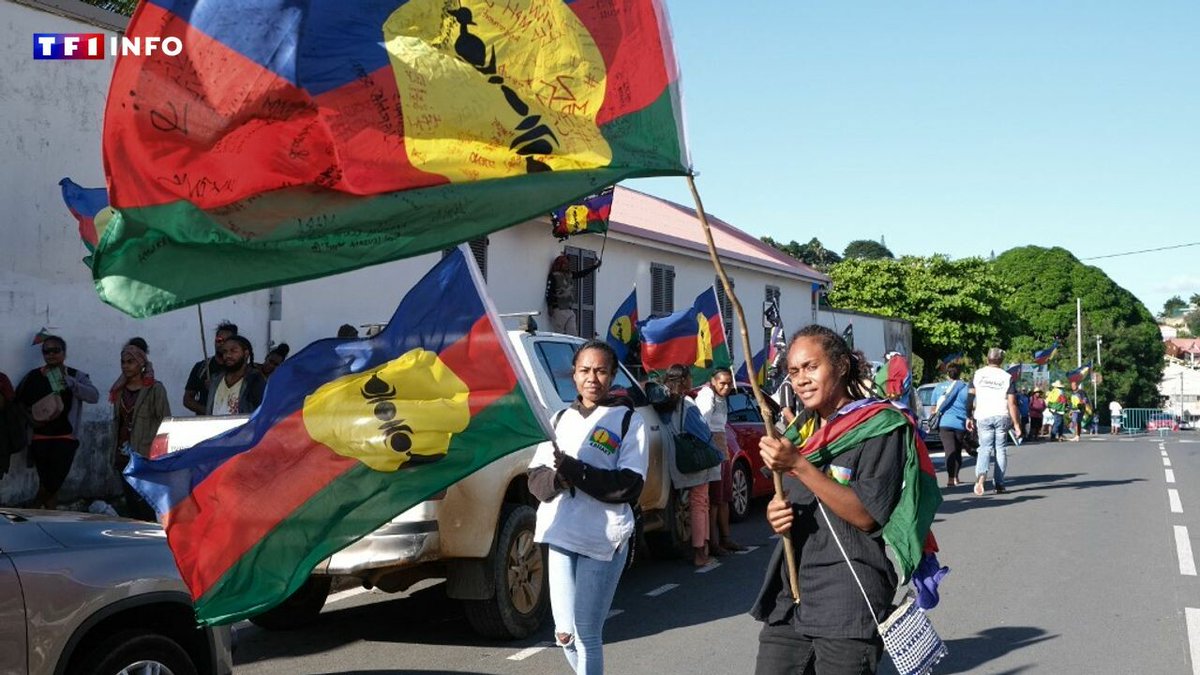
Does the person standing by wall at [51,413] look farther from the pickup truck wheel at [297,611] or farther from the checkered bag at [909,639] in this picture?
the checkered bag at [909,639]

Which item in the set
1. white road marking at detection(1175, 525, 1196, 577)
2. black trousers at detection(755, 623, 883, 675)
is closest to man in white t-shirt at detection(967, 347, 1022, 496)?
white road marking at detection(1175, 525, 1196, 577)

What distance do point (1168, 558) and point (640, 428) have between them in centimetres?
760

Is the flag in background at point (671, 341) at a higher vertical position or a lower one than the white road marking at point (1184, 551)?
higher

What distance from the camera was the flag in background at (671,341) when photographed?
12594 mm

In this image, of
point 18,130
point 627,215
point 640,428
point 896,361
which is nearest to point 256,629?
point 640,428

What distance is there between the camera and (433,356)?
14.4ft

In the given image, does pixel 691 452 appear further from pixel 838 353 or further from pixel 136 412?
pixel 838 353

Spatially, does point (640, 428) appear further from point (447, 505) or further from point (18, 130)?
point (18, 130)

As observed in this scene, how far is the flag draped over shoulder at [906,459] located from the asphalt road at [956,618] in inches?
128

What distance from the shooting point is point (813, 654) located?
380cm

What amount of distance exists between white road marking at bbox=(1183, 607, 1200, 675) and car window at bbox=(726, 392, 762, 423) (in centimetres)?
567

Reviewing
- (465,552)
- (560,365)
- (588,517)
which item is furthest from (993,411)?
(588,517)

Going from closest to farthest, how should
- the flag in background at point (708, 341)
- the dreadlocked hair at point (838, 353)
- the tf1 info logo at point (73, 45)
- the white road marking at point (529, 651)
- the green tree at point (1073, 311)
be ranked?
the dreadlocked hair at point (838, 353) → the white road marking at point (529, 651) → the tf1 info logo at point (73, 45) → the flag in background at point (708, 341) → the green tree at point (1073, 311)

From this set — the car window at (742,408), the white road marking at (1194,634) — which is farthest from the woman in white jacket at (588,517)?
the car window at (742,408)
